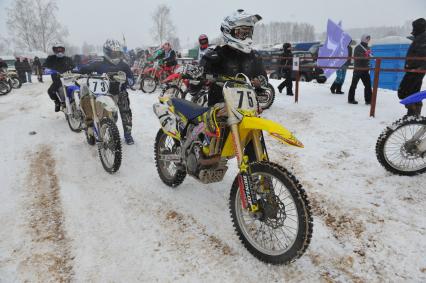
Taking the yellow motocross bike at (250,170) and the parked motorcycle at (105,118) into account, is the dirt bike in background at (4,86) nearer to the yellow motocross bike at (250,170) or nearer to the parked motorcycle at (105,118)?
the parked motorcycle at (105,118)

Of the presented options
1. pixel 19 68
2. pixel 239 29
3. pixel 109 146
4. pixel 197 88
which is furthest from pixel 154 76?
pixel 19 68

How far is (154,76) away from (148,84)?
1.46ft

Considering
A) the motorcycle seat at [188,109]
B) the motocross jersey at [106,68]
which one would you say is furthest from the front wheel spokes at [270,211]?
the motocross jersey at [106,68]

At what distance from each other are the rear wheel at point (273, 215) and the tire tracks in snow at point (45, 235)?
157cm

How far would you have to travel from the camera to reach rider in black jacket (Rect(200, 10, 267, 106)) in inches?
124

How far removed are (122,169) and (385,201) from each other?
12.2ft

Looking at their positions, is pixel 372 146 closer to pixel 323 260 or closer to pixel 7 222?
pixel 323 260

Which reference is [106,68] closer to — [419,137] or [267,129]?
[267,129]

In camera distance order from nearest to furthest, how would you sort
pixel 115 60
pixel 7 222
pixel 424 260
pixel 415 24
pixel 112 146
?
pixel 424 260 → pixel 7 222 → pixel 112 146 → pixel 115 60 → pixel 415 24

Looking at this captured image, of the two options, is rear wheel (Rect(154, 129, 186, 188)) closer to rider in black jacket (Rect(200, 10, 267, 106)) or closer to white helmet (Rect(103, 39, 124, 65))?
rider in black jacket (Rect(200, 10, 267, 106))

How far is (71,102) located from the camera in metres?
6.79

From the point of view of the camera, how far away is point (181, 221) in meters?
3.44

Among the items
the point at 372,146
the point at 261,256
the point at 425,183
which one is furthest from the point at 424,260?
Answer: the point at 372,146

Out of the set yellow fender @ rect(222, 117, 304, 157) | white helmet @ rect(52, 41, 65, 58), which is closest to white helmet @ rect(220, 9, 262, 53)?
yellow fender @ rect(222, 117, 304, 157)
